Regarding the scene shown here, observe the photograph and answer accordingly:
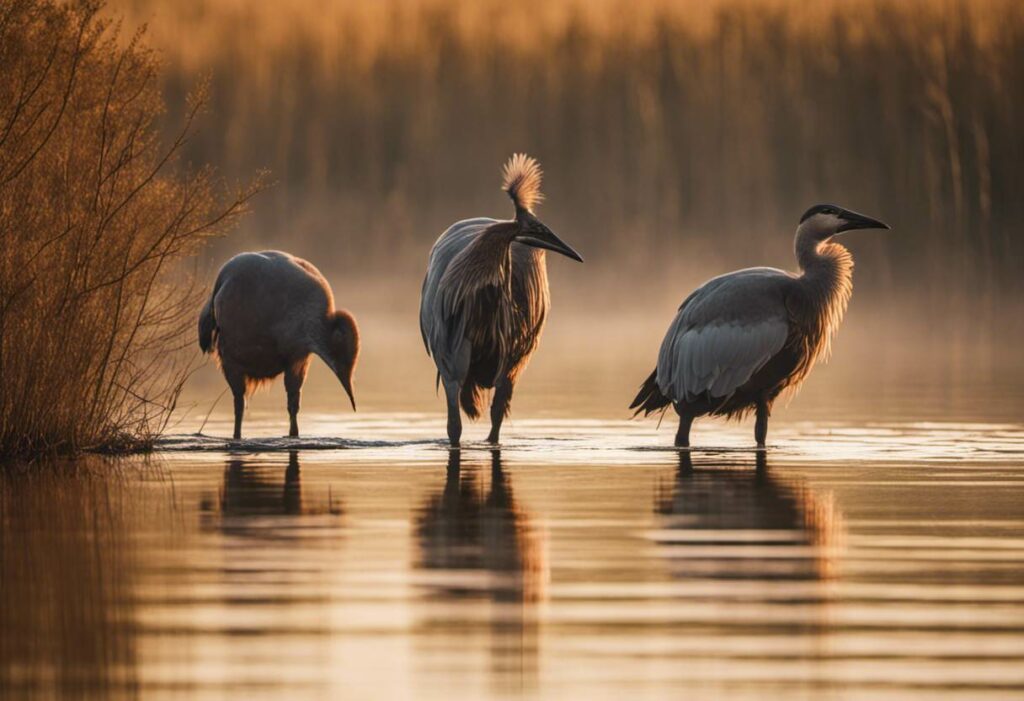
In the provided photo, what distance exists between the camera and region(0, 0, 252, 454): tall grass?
14.0 m

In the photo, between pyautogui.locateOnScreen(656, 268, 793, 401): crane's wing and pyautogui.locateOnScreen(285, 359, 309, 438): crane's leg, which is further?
pyautogui.locateOnScreen(285, 359, 309, 438): crane's leg

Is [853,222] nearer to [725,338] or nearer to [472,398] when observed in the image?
[725,338]

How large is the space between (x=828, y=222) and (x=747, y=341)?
1706 millimetres

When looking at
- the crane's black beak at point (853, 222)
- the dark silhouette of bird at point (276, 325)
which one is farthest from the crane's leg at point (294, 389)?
the crane's black beak at point (853, 222)

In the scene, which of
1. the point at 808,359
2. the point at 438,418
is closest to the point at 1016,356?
the point at 438,418

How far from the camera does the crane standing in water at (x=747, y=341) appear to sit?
15.9m

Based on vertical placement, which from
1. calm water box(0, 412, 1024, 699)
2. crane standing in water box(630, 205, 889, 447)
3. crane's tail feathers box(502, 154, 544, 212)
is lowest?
calm water box(0, 412, 1024, 699)

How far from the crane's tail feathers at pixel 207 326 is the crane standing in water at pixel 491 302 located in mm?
2241

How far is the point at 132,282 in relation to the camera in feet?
49.9

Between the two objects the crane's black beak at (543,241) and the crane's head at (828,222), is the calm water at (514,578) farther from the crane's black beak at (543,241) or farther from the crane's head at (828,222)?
the crane's head at (828,222)

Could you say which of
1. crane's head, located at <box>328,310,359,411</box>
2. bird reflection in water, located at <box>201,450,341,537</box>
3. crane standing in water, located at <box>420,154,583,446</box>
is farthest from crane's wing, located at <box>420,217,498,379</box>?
bird reflection in water, located at <box>201,450,341,537</box>

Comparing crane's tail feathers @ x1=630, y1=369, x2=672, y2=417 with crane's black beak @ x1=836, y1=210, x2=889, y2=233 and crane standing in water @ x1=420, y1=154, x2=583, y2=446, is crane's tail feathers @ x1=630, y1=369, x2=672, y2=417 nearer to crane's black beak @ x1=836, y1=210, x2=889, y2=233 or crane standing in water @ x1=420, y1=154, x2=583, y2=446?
crane standing in water @ x1=420, y1=154, x2=583, y2=446

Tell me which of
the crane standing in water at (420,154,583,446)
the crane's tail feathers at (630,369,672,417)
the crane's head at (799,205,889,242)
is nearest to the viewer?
the crane standing in water at (420,154,583,446)

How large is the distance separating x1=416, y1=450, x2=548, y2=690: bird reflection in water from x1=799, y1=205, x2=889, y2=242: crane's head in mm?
4642
